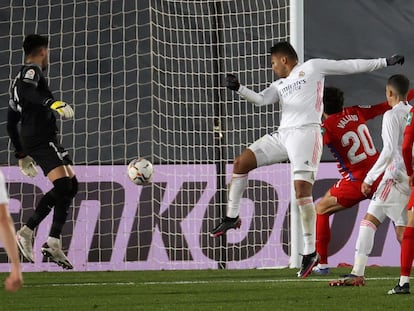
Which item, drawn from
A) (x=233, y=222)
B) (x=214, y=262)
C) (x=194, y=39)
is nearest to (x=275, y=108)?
(x=194, y=39)

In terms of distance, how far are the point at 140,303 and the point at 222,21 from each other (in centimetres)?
583

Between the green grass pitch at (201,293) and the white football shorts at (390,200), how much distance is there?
0.55 m

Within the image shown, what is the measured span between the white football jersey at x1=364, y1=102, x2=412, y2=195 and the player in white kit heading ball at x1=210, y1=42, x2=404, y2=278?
1.40 m

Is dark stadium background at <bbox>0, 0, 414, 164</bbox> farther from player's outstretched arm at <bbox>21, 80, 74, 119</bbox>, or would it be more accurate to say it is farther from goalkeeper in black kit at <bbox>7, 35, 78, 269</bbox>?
player's outstretched arm at <bbox>21, 80, 74, 119</bbox>

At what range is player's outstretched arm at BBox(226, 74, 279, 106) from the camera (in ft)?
29.3

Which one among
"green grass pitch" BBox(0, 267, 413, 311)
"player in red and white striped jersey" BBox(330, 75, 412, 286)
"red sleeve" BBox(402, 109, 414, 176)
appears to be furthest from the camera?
"player in red and white striped jersey" BBox(330, 75, 412, 286)

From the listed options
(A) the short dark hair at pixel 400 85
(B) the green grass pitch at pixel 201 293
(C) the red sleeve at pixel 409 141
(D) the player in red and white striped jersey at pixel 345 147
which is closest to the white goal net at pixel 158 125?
(B) the green grass pitch at pixel 201 293

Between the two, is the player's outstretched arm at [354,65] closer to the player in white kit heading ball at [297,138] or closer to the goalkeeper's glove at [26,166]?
the player in white kit heading ball at [297,138]

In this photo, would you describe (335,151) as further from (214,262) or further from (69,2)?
(69,2)

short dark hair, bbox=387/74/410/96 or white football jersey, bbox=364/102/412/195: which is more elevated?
short dark hair, bbox=387/74/410/96

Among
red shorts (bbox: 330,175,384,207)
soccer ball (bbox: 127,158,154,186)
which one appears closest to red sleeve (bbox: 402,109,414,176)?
red shorts (bbox: 330,175,384,207)

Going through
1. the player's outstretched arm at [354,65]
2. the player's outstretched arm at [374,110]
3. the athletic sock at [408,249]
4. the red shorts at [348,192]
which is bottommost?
the athletic sock at [408,249]

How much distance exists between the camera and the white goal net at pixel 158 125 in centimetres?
1196

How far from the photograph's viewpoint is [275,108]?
13.5 meters
